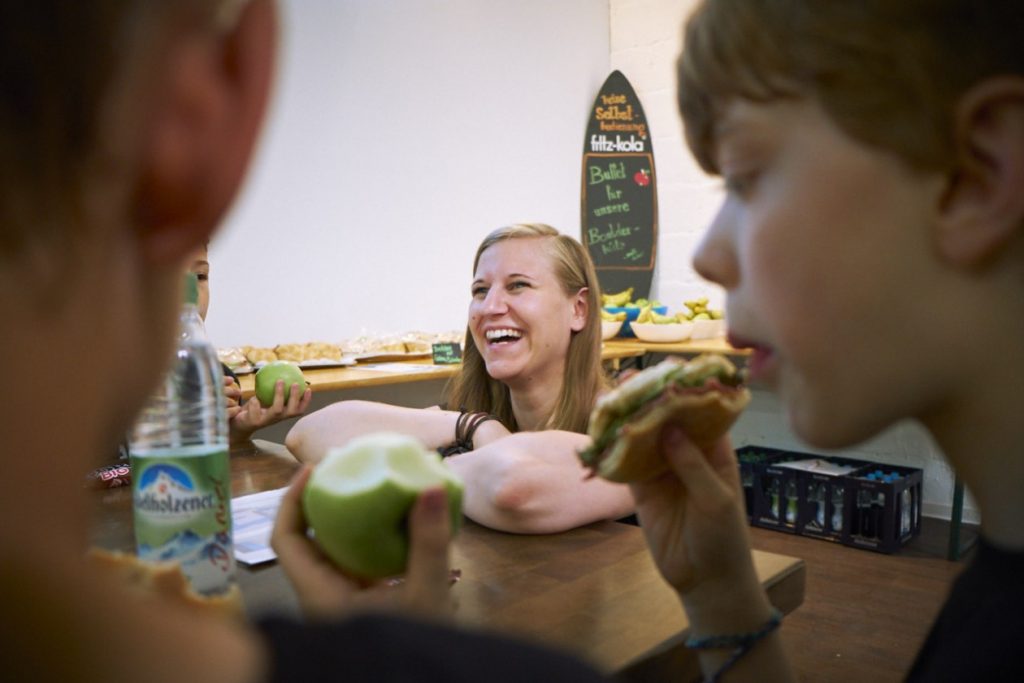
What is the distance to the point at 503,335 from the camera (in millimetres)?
2170

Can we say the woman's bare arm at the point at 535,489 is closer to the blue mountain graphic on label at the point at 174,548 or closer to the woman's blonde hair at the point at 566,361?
the blue mountain graphic on label at the point at 174,548

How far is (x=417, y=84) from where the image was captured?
4730mm

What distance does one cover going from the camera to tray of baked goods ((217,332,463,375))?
129 inches

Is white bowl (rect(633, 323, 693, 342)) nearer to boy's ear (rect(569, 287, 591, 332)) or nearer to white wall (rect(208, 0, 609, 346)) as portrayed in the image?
white wall (rect(208, 0, 609, 346))

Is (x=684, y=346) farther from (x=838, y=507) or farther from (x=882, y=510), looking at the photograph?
(x=882, y=510)

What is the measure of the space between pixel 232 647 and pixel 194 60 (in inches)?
8.8

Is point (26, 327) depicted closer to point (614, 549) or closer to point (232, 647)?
point (232, 647)

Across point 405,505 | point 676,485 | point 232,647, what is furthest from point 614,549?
point 232,647

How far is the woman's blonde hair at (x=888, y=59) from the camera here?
54 centimetres

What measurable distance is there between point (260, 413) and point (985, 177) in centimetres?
186

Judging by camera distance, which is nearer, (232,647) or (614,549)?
(232,647)

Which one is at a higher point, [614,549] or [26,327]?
[26,327]

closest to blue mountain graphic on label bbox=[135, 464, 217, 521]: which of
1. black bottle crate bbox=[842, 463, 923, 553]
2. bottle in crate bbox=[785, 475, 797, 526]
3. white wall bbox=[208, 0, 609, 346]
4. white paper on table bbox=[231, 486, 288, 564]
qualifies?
Result: white paper on table bbox=[231, 486, 288, 564]

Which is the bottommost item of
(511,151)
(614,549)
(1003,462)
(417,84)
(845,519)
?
(845,519)
